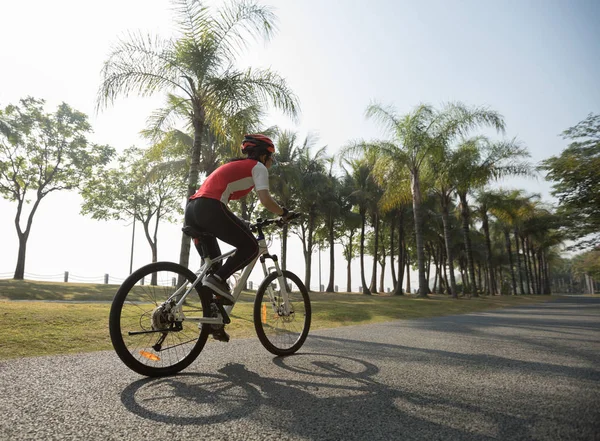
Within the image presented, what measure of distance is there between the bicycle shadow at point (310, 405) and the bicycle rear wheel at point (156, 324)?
0.80 feet

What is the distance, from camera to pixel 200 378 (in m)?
2.75

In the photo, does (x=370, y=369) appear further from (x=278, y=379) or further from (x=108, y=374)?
(x=108, y=374)

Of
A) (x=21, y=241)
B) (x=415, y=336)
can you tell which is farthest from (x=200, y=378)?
(x=21, y=241)

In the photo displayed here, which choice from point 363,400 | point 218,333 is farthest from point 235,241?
point 363,400

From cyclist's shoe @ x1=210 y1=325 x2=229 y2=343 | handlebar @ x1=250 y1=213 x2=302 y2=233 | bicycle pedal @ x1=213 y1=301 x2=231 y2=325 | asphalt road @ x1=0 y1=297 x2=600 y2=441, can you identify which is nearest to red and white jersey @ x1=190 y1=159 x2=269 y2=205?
handlebar @ x1=250 y1=213 x2=302 y2=233

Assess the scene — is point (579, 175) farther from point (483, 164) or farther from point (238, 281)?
point (238, 281)

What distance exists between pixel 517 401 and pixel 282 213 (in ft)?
8.27

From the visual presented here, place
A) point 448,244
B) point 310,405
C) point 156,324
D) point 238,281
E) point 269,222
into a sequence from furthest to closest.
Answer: point 448,244 → point 269,222 → point 238,281 → point 156,324 → point 310,405

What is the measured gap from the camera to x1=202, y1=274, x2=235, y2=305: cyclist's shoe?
3239 millimetres

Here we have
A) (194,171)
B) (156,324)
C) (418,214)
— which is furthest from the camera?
(418,214)

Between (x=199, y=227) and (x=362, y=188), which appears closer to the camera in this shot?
(x=199, y=227)

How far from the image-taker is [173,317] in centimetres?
303

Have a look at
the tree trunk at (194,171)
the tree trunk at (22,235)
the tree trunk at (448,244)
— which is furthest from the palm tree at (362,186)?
the tree trunk at (22,235)

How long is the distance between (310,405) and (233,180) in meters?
2.12
